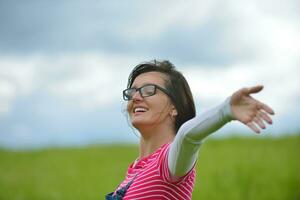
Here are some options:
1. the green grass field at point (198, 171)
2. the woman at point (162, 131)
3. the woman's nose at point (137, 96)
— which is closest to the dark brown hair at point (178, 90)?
the woman at point (162, 131)

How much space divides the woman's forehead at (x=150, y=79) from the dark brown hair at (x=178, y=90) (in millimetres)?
28

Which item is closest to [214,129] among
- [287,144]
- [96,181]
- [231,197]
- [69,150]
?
[231,197]

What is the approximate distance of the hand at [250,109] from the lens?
111 inches

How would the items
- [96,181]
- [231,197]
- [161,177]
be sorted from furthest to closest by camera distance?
[96,181]
[231,197]
[161,177]

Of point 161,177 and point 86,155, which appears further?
point 86,155

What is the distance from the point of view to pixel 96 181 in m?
13.2

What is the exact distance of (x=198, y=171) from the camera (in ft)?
42.7

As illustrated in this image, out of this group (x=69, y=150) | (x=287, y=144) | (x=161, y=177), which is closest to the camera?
(x=161, y=177)

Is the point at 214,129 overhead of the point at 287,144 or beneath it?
beneath

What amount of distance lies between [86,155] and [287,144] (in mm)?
4203

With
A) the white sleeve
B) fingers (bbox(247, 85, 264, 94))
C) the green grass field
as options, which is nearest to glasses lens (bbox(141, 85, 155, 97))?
the white sleeve

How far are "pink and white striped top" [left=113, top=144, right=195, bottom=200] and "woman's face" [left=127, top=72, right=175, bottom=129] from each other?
0.59 feet

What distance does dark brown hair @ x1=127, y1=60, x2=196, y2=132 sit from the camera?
393 centimetres

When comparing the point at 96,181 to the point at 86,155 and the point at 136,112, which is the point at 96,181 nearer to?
the point at 86,155
